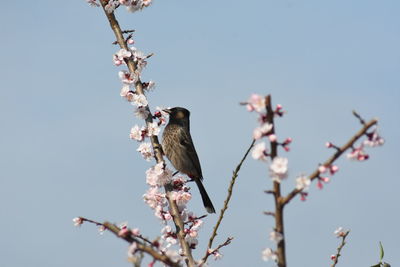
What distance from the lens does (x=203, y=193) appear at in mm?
12102

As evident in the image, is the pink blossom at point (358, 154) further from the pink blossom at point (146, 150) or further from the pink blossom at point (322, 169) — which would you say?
the pink blossom at point (146, 150)

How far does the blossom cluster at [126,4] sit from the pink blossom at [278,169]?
569cm

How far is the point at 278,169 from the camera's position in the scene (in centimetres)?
344

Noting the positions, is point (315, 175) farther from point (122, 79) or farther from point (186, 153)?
point (186, 153)

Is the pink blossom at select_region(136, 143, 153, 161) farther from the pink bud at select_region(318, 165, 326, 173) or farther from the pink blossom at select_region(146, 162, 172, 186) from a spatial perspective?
the pink bud at select_region(318, 165, 326, 173)

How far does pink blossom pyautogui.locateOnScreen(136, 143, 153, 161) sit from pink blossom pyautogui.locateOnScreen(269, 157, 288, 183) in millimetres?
4745

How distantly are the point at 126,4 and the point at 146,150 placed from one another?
2.23 metres

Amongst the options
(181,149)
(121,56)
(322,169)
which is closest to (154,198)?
(121,56)

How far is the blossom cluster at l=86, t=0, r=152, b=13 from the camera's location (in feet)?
28.3

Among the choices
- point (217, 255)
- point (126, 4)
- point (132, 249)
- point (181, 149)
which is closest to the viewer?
point (132, 249)

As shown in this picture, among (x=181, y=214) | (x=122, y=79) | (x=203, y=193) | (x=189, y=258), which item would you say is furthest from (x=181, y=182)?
(x=203, y=193)

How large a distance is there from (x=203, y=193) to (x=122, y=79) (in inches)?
171

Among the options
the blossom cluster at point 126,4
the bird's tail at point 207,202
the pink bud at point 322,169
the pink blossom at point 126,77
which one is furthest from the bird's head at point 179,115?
the pink bud at point 322,169

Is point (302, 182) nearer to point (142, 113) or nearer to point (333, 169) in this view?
point (333, 169)
